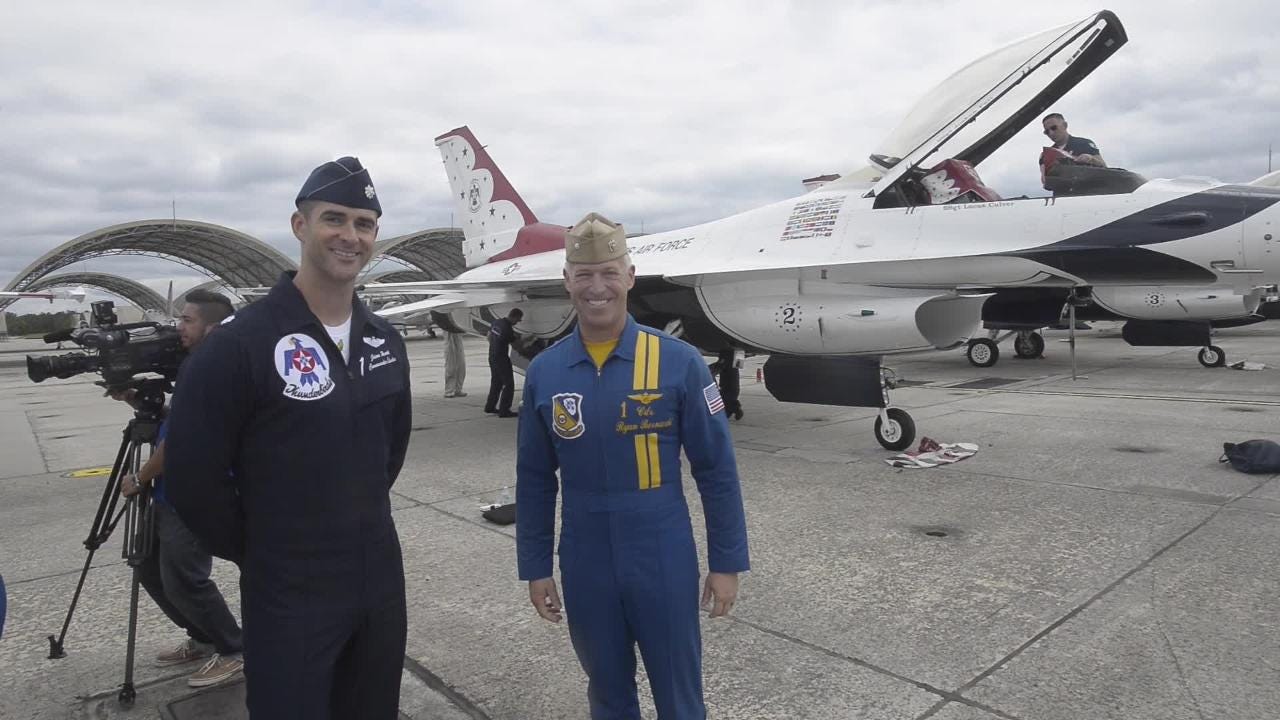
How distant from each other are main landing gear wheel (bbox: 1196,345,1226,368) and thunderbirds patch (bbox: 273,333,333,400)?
50.4ft

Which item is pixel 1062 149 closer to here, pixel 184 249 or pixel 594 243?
pixel 594 243

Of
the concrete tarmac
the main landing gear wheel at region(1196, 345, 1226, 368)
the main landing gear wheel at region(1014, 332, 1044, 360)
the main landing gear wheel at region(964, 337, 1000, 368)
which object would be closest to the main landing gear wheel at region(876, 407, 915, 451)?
the concrete tarmac

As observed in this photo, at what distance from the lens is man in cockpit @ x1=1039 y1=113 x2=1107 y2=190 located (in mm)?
6867

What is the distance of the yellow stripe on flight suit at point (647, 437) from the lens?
198cm

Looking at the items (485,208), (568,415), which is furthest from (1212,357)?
(568,415)

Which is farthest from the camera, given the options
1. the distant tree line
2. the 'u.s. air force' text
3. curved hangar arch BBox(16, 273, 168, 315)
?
the distant tree line

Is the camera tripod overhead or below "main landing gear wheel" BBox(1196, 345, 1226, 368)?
overhead

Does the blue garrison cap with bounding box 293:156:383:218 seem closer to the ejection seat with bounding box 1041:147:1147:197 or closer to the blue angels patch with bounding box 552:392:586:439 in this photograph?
the blue angels patch with bounding box 552:392:586:439

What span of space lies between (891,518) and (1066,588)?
131 cm

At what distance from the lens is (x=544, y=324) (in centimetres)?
989

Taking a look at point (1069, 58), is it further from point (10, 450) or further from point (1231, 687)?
point (10, 450)

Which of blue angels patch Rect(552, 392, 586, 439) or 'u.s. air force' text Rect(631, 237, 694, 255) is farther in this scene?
'u.s. air force' text Rect(631, 237, 694, 255)

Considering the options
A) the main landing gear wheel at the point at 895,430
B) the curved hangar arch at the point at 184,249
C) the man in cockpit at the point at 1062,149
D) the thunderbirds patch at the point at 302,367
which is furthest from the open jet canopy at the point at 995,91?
the curved hangar arch at the point at 184,249

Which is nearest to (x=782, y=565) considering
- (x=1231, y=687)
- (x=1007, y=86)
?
(x=1231, y=687)
